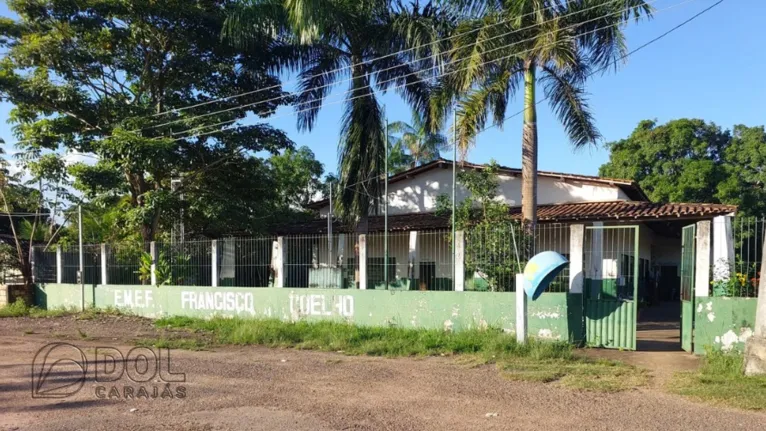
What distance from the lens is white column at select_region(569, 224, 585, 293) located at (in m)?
9.80

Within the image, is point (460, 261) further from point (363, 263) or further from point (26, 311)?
point (26, 311)

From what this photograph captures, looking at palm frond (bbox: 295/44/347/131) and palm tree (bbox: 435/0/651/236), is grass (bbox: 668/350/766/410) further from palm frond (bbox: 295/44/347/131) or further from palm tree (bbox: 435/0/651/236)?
palm frond (bbox: 295/44/347/131)

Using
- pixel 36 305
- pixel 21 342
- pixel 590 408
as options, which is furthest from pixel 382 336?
pixel 36 305

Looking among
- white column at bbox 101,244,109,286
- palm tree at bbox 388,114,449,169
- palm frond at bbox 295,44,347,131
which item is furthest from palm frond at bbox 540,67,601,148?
palm tree at bbox 388,114,449,169

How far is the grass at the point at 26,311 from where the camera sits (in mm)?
15648

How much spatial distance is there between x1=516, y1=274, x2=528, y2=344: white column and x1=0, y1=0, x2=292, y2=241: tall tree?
9328mm

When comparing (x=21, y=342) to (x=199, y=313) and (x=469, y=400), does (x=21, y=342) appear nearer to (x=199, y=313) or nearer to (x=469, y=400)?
(x=199, y=313)

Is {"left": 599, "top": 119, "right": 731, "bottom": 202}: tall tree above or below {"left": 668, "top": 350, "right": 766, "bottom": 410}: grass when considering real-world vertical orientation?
above

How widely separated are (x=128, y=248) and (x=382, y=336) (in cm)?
852

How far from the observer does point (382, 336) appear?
10.6 m

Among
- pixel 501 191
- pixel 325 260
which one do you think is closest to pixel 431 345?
pixel 325 260

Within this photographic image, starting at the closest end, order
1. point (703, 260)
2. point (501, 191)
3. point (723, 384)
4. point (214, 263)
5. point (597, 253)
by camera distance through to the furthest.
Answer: point (723, 384) → point (703, 260) → point (597, 253) → point (214, 263) → point (501, 191)

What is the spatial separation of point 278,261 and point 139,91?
769cm

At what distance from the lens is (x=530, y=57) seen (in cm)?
1213
